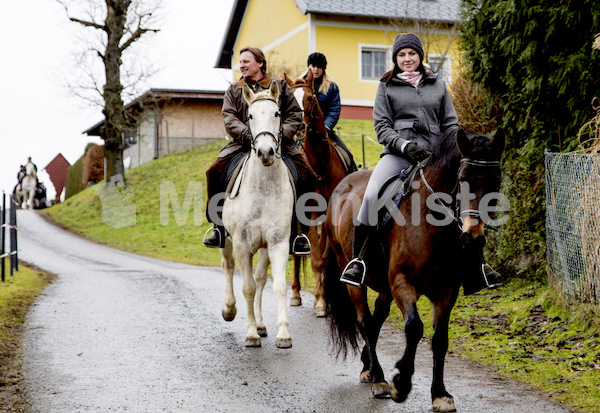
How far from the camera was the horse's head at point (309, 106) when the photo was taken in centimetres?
970

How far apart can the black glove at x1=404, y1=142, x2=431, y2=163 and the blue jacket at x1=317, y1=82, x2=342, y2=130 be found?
15.9 feet

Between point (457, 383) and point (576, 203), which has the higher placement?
point (576, 203)

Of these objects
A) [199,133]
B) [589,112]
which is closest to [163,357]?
[589,112]

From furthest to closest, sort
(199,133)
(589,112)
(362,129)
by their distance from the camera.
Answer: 1. (199,133)
2. (362,129)
3. (589,112)

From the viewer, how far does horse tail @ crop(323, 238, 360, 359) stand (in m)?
6.74

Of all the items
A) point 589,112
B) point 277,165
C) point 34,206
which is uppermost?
point 589,112

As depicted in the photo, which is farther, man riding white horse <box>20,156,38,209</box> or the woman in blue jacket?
man riding white horse <box>20,156,38,209</box>

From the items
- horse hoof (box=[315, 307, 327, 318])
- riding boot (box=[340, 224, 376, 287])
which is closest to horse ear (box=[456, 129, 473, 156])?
riding boot (box=[340, 224, 376, 287])

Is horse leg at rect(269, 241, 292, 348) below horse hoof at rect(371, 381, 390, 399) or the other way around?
the other way around

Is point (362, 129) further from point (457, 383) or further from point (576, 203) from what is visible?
point (457, 383)

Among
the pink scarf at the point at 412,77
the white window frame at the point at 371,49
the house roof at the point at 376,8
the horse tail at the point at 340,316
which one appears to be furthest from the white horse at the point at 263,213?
the white window frame at the point at 371,49

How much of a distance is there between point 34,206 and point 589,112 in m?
37.3

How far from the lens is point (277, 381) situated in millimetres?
6152

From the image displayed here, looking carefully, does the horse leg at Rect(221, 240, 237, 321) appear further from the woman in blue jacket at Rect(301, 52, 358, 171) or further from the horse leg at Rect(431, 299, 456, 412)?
the horse leg at Rect(431, 299, 456, 412)
